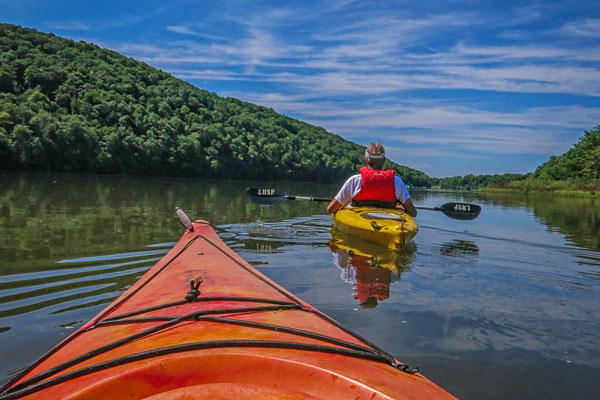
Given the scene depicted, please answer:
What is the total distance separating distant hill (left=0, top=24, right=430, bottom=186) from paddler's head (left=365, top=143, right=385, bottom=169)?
49.1m

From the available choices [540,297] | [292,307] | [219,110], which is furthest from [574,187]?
[219,110]

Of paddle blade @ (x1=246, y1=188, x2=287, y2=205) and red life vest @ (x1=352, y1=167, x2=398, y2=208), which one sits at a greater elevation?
red life vest @ (x1=352, y1=167, x2=398, y2=208)

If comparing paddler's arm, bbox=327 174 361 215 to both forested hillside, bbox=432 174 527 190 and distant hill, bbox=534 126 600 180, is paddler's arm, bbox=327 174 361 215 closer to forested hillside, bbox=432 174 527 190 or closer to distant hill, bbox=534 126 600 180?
distant hill, bbox=534 126 600 180

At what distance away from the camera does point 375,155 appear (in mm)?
7859

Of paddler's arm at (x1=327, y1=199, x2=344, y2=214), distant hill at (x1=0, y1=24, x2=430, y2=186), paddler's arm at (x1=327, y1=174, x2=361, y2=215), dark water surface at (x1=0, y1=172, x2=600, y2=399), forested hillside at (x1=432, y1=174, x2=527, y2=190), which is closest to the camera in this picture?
dark water surface at (x1=0, y1=172, x2=600, y2=399)

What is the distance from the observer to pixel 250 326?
6.97ft

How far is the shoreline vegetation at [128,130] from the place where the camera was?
167ft

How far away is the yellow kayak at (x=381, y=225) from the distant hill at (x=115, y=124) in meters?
49.0

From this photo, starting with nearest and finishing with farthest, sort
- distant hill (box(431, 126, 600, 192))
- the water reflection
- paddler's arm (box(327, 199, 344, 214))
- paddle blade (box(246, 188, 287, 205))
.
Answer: the water reflection, paddler's arm (box(327, 199, 344, 214)), paddle blade (box(246, 188, 287, 205)), distant hill (box(431, 126, 600, 192))

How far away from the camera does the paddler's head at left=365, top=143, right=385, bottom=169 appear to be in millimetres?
7844

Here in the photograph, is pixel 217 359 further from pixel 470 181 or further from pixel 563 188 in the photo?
pixel 470 181

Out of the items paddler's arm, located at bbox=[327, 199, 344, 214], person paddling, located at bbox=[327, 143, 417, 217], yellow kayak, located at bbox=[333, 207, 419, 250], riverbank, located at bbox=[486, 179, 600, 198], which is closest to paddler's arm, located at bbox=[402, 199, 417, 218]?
person paddling, located at bbox=[327, 143, 417, 217]

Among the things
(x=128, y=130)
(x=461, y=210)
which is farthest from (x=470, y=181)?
(x=461, y=210)

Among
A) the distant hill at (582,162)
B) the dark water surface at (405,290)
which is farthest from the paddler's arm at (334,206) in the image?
the distant hill at (582,162)
